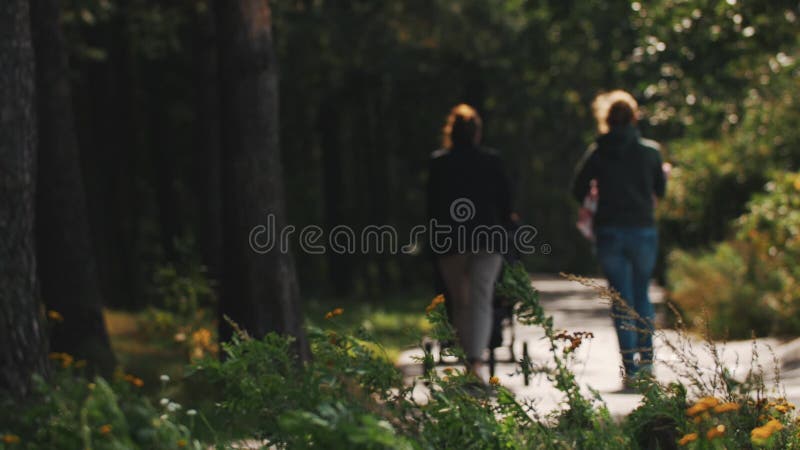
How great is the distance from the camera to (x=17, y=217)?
7.74 metres

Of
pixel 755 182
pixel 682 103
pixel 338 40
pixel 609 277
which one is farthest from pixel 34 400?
pixel 338 40

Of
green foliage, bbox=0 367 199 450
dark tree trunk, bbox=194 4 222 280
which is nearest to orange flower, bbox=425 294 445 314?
green foliage, bbox=0 367 199 450

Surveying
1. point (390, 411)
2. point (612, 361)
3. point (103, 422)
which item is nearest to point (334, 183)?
point (612, 361)

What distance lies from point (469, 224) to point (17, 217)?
361cm

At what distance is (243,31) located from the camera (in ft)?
32.4

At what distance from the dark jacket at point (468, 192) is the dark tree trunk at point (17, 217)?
135 inches

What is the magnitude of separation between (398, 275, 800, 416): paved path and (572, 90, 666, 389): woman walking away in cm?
62

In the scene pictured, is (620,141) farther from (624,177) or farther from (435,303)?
(435,303)

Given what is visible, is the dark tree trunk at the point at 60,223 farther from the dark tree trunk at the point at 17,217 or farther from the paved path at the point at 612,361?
the dark tree trunk at the point at 17,217

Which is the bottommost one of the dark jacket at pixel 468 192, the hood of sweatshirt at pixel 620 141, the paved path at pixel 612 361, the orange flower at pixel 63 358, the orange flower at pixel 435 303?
the paved path at pixel 612 361

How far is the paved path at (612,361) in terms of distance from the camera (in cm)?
592

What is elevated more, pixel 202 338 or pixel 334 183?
pixel 334 183

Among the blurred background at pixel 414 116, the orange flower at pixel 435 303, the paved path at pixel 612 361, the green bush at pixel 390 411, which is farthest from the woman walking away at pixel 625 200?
the orange flower at pixel 435 303

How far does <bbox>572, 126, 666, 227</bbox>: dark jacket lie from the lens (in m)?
10.0
